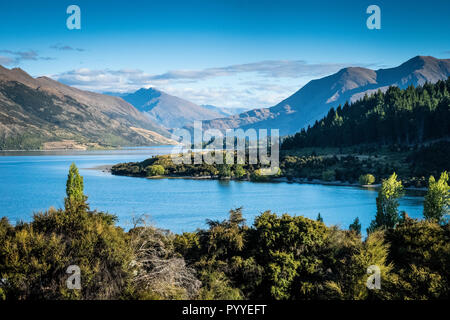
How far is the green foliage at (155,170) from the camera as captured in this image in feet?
405

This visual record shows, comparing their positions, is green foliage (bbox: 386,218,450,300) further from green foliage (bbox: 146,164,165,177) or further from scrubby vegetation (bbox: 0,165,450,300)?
green foliage (bbox: 146,164,165,177)

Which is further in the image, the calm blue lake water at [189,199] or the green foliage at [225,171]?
the green foliage at [225,171]

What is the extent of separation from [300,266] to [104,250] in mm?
9917

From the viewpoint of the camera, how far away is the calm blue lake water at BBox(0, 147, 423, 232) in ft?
209

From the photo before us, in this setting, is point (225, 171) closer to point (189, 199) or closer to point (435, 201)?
point (189, 199)

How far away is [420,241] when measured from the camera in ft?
72.6

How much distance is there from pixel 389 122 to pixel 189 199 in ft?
211

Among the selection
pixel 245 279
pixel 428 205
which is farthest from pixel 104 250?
pixel 428 205

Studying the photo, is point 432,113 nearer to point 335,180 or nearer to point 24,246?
point 335,180

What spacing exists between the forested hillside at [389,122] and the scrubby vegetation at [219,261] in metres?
92.6

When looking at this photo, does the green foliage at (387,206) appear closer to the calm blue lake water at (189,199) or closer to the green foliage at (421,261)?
the calm blue lake water at (189,199)

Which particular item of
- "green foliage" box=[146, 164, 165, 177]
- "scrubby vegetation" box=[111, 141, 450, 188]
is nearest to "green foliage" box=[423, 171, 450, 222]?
"scrubby vegetation" box=[111, 141, 450, 188]

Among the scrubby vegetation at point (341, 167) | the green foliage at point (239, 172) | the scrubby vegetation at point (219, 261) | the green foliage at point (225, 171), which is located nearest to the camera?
the scrubby vegetation at point (219, 261)

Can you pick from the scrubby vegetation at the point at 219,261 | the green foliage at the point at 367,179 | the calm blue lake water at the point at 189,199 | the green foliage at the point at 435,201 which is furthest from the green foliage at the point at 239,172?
the scrubby vegetation at the point at 219,261
